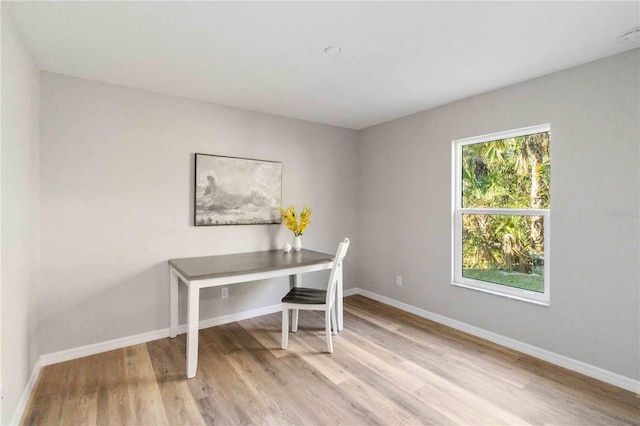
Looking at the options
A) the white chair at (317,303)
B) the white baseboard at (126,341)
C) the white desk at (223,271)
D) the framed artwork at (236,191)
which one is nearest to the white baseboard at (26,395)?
the white baseboard at (126,341)

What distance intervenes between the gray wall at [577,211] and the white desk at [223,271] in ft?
4.71

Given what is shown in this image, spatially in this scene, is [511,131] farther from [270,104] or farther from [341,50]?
[270,104]

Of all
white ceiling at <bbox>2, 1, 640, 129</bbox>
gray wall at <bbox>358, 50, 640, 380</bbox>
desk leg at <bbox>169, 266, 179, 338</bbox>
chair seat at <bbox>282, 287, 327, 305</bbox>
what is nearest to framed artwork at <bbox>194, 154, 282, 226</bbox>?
desk leg at <bbox>169, 266, 179, 338</bbox>

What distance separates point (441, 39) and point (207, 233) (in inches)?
104

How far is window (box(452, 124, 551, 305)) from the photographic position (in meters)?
2.66

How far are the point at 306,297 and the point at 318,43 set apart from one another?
6.70 ft

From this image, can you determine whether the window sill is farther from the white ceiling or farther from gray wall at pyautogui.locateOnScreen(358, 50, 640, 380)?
the white ceiling

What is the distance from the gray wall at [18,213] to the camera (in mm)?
1660

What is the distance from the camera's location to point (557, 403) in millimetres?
2000

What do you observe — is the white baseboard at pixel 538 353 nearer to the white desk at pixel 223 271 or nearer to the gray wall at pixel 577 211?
the gray wall at pixel 577 211

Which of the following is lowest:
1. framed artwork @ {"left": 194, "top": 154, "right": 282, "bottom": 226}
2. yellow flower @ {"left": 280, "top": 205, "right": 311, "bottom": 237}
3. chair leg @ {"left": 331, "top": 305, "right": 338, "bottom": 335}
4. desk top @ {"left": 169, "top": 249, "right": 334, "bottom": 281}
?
chair leg @ {"left": 331, "top": 305, "right": 338, "bottom": 335}

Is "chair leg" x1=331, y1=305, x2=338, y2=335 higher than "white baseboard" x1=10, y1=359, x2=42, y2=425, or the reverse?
"chair leg" x1=331, y1=305, x2=338, y2=335

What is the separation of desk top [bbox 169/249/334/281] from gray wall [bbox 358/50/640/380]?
1462 millimetres

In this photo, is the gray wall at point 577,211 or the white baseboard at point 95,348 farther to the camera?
the gray wall at point 577,211
